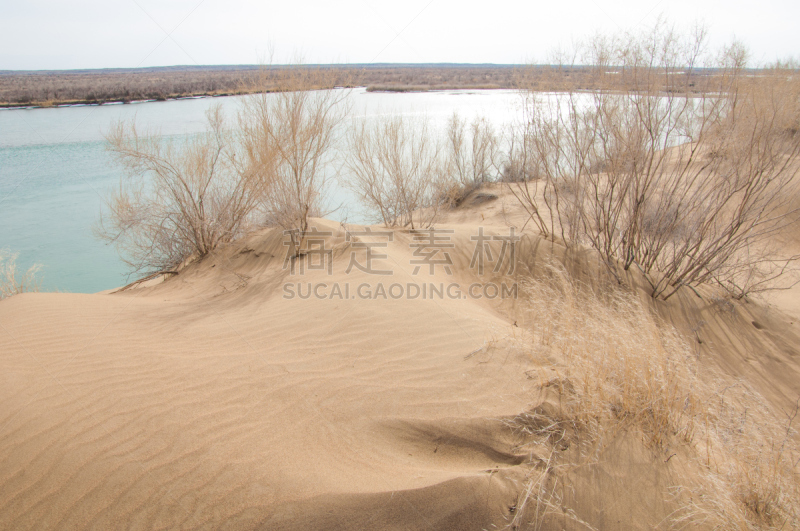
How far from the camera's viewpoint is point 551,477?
2.16 metres

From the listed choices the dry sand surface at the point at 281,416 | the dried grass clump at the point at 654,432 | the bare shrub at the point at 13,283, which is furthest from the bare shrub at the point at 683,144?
the bare shrub at the point at 13,283

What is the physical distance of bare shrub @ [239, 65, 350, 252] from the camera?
6750 mm

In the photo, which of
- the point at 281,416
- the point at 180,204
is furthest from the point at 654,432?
the point at 180,204

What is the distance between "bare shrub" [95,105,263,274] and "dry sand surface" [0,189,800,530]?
2.82m

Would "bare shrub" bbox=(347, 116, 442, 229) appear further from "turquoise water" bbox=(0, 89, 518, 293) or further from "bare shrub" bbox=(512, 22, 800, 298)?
"bare shrub" bbox=(512, 22, 800, 298)

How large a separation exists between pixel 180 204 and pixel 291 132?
8.76 feet

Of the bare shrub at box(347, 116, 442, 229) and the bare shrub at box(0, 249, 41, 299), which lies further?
the bare shrub at box(347, 116, 442, 229)

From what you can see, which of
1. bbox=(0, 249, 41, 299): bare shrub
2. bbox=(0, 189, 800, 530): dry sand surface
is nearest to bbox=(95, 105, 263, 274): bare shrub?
bbox=(0, 249, 41, 299): bare shrub

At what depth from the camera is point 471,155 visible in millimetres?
14141

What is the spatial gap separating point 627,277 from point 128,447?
644cm

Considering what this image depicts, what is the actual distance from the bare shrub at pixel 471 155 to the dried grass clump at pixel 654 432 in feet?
31.9

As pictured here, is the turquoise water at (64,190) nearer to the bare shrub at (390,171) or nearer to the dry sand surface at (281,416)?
the bare shrub at (390,171)

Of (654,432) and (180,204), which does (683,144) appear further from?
(180,204)

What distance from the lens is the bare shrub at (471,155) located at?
504 inches
